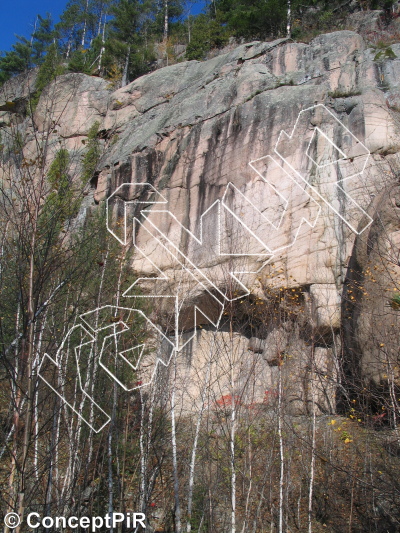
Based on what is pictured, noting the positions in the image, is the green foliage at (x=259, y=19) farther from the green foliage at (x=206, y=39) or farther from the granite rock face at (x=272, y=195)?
the granite rock face at (x=272, y=195)

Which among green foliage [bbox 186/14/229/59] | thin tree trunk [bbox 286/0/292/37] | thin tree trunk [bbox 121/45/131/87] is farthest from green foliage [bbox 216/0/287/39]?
thin tree trunk [bbox 121/45/131/87]

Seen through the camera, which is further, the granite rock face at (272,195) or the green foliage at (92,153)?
the green foliage at (92,153)

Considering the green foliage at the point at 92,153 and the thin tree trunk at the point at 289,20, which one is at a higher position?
the thin tree trunk at the point at 289,20

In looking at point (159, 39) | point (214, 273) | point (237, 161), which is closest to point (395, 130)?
point (237, 161)

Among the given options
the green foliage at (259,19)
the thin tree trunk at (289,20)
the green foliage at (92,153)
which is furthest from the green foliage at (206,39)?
the green foliage at (92,153)

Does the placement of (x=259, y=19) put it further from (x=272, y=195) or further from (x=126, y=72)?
(x=272, y=195)

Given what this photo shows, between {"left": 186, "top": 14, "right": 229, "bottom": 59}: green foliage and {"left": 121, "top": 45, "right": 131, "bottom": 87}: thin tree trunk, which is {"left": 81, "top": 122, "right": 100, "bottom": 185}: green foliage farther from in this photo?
{"left": 186, "top": 14, "right": 229, "bottom": 59}: green foliage

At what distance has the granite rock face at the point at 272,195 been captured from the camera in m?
10.8

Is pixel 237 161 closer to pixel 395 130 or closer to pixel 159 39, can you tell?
pixel 395 130

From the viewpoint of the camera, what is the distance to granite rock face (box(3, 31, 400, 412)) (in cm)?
1084

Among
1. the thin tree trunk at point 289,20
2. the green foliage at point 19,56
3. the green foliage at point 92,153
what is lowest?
the green foliage at point 92,153

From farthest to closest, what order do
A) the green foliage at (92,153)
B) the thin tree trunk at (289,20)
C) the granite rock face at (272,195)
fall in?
the thin tree trunk at (289,20) < the green foliage at (92,153) < the granite rock face at (272,195)

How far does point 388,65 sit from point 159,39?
20.4 metres

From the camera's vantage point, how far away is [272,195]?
41.1ft
